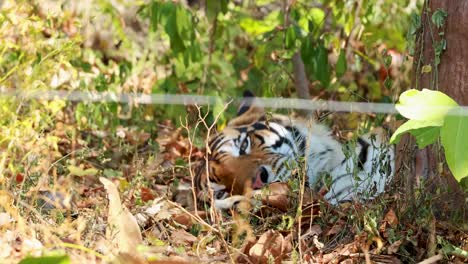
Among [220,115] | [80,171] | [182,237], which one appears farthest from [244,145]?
[182,237]

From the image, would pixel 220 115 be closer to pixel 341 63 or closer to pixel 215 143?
pixel 215 143

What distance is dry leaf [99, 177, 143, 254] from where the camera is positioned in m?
2.78

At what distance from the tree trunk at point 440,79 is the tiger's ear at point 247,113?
149 cm

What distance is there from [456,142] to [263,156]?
6.51ft

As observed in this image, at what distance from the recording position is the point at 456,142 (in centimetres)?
235

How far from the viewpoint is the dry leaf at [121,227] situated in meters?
2.78

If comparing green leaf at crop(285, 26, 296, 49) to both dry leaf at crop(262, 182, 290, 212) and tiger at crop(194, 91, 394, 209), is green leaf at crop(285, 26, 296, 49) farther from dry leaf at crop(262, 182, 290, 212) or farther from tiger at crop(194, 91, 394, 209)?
dry leaf at crop(262, 182, 290, 212)

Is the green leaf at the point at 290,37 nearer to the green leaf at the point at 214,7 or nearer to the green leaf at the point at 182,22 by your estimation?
the green leaf at the point at 214,7

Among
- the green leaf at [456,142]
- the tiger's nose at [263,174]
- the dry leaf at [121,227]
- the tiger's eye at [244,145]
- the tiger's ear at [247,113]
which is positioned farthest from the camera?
the tiger's ear at [247,113]

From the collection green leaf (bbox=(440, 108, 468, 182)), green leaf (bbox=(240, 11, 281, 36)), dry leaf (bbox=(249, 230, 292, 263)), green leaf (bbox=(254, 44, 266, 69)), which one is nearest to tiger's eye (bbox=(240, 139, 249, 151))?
green leaf (bbox=(254, 44, 266, 69))

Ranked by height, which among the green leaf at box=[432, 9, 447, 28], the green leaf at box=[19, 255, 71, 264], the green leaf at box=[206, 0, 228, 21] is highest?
the green leaf at box=[432, 9, 447, 28]

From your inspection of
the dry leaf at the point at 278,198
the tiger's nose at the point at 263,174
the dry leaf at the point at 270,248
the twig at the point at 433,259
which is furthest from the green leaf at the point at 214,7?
the twig at the point at 433,259

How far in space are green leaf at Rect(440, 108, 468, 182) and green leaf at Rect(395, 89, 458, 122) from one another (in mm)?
61

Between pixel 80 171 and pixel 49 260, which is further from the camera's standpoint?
pixel 80 171
